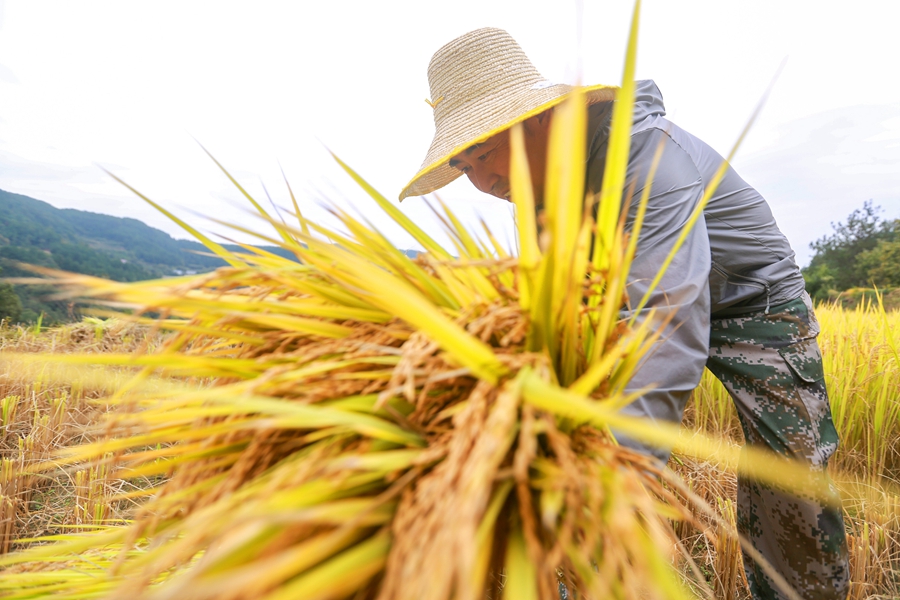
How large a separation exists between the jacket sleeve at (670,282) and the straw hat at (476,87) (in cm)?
47

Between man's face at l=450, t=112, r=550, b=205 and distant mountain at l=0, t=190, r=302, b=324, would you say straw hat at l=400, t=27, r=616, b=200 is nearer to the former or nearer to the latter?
man's face at l=450, t=112, r=550, b=205

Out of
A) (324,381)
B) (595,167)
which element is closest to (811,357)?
(595,167)

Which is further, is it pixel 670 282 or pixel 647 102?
pixel 647 102

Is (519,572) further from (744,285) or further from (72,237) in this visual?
(72,237)

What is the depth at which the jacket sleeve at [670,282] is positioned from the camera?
2.80 feet

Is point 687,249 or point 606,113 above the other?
point 606,113

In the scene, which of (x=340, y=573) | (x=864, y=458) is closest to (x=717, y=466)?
(x=864, y=458)

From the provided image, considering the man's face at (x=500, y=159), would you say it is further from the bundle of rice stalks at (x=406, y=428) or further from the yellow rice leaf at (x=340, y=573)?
the yellow rice leaf at (x=340, y=573)

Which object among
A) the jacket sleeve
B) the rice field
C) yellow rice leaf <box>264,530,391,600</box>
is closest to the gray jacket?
the jacket sleeve

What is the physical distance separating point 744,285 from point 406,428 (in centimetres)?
178

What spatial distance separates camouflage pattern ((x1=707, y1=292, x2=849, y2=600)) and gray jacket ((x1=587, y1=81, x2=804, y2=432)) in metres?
0.11

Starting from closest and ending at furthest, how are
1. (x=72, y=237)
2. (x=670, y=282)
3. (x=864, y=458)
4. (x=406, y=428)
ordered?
1. (x=406, y=428)
2. (x=670, y=282)
3. (x=864, y=458)
4. (x=72, y=237)

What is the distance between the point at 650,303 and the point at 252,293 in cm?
82

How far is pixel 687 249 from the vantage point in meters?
1.01
